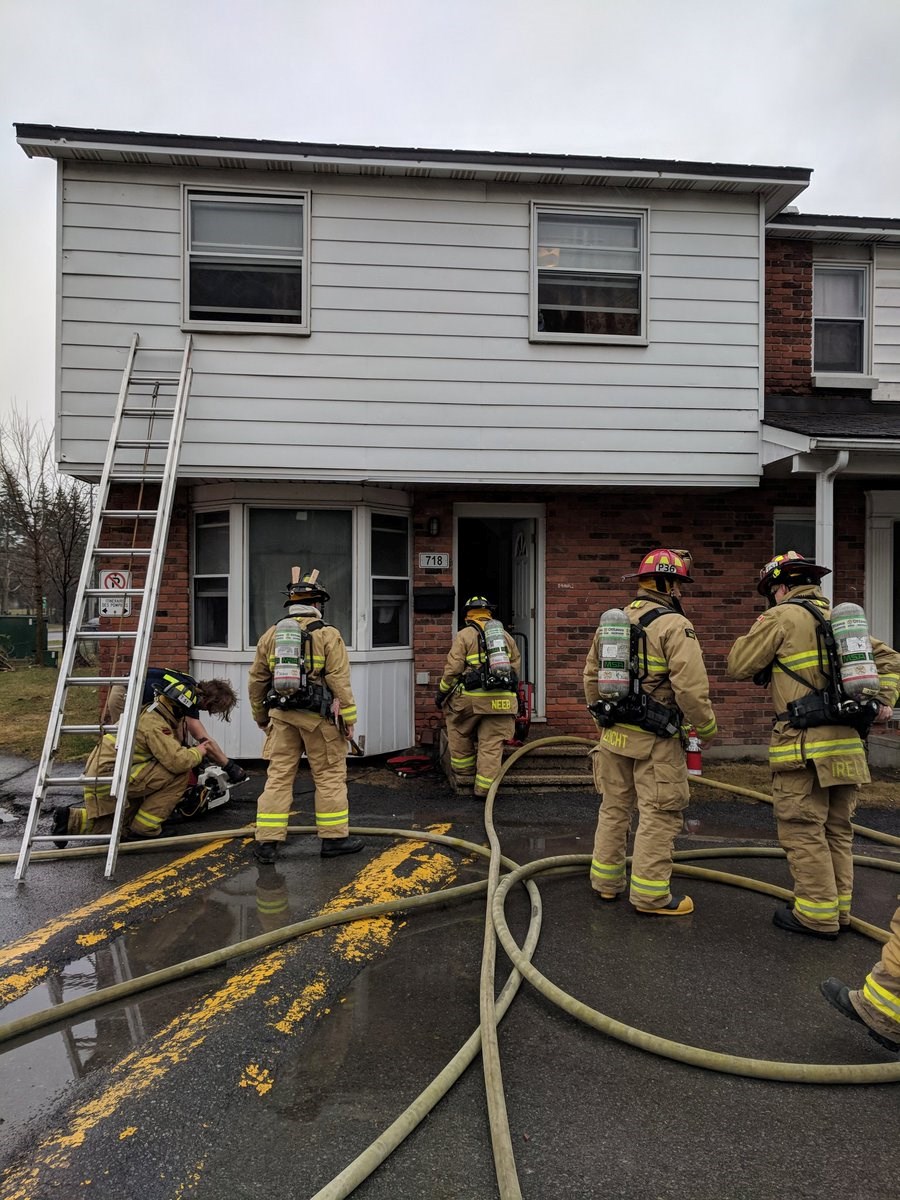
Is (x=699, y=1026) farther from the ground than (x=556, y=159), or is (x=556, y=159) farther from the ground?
(x=556, y=159)

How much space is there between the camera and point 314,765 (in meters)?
4.99

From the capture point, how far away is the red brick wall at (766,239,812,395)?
27.0 feet

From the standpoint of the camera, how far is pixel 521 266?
23.5 ft

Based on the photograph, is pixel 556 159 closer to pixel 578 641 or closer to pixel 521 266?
pixel 521 266

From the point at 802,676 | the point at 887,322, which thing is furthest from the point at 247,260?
the point at 887,322

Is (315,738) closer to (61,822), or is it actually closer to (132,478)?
(61,822)

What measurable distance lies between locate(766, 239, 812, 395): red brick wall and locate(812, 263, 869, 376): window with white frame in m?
0.22

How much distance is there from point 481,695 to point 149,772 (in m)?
2.64

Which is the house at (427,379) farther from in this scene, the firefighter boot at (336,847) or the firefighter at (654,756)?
the firefighter at (654,756)

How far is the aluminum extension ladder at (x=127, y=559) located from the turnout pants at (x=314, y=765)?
90 cm

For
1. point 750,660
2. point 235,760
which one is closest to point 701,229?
point 750,660

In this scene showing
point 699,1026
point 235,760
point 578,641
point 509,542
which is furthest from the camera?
point 509,542

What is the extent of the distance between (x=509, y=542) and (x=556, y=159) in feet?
13.5

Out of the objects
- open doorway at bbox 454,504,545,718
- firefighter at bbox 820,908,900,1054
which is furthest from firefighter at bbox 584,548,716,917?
open doorway at bbox 454,504,545,718
